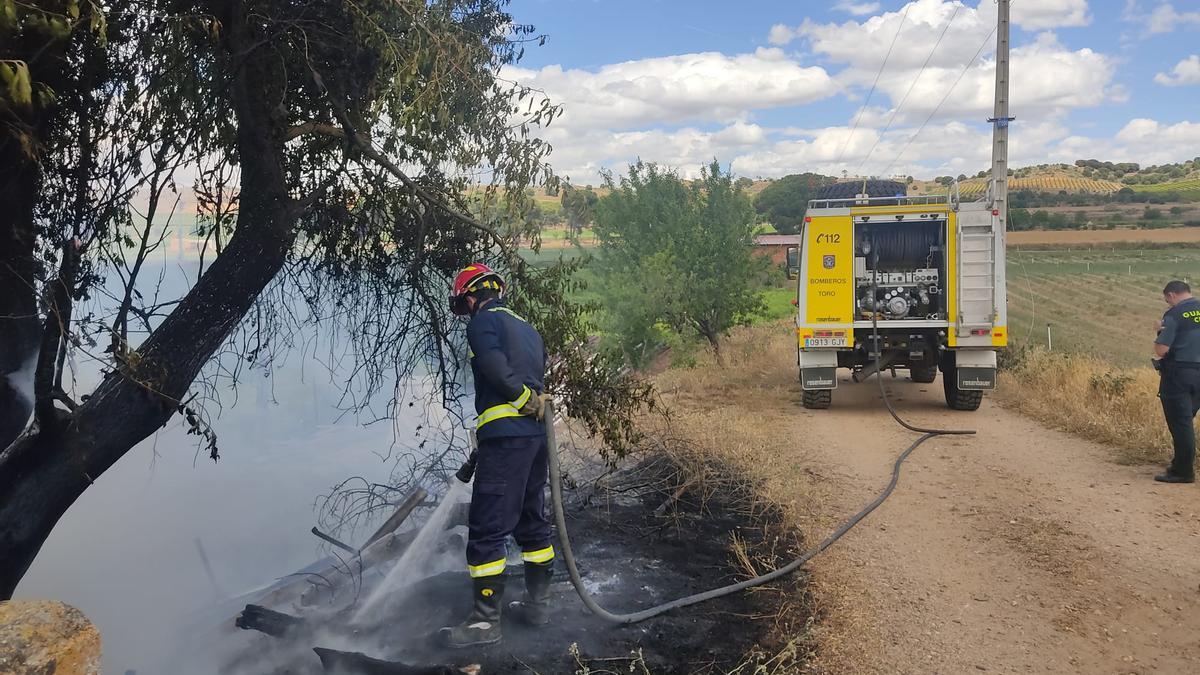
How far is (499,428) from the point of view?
15.9 ft

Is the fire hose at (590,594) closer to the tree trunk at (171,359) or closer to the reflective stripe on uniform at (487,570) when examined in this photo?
the reflective stripe on uniform at (487,570)

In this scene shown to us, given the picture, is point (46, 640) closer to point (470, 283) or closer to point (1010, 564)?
point (470, 283)

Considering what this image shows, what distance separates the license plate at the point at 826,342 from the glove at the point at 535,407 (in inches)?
295

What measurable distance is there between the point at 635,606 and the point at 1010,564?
261 cm

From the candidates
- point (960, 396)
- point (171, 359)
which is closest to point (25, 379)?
point (171, 359)

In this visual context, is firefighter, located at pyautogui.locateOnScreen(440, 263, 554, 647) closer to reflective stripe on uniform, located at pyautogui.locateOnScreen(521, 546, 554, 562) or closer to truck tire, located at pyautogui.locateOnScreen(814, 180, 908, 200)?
reflective stripe on uniform, located at pyautogui.locateOnScreen(521, 546, 554, 562)

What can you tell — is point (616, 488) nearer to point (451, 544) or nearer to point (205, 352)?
point (451, 544)

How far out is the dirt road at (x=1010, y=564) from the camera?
4453mm

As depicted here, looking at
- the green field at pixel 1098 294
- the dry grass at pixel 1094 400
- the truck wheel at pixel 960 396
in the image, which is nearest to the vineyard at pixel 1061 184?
the green field at pixel 1098 294

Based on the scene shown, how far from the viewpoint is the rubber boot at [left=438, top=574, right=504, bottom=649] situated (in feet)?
15.4

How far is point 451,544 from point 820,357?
7.11m

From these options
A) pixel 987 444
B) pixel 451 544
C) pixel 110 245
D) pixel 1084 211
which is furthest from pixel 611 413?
pixel 1084 211

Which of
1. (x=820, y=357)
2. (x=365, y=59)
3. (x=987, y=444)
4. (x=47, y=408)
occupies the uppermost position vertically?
(x=365, y=59)

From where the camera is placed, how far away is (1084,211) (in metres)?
41.3
